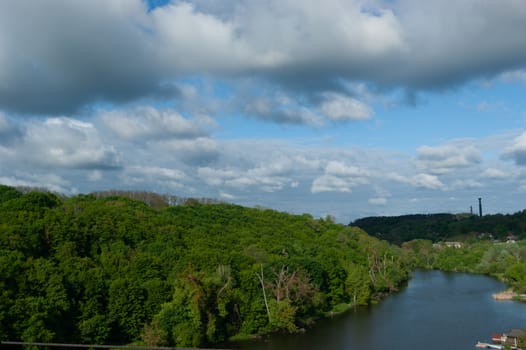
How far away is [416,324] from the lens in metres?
32.8

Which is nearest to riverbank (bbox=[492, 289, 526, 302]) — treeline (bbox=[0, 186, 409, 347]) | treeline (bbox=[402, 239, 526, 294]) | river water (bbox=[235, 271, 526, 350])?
river water (bbox=[235, 271, 526, 350])

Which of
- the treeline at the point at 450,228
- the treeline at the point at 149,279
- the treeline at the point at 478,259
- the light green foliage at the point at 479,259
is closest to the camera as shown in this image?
the treeline at the point at 149,279

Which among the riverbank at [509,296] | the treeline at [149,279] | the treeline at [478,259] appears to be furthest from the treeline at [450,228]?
the treeline at [149,279]

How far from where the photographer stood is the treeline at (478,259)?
179 ft

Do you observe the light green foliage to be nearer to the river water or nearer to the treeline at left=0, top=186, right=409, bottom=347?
the river water

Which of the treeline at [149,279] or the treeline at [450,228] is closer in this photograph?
the treeline at [149,279]

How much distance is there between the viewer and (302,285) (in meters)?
32.6

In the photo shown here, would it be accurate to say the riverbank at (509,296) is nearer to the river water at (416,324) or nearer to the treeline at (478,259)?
the river water at (416,324)

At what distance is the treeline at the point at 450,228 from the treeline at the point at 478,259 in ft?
86.0

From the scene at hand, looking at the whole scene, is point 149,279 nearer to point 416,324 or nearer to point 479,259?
point 416,324

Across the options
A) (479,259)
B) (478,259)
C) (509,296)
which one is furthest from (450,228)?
(509,296)

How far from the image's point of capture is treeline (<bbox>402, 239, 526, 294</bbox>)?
5463 cm

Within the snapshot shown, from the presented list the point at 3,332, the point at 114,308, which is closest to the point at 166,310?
the point at 114,308

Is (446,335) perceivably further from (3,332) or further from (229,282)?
(3,332)
